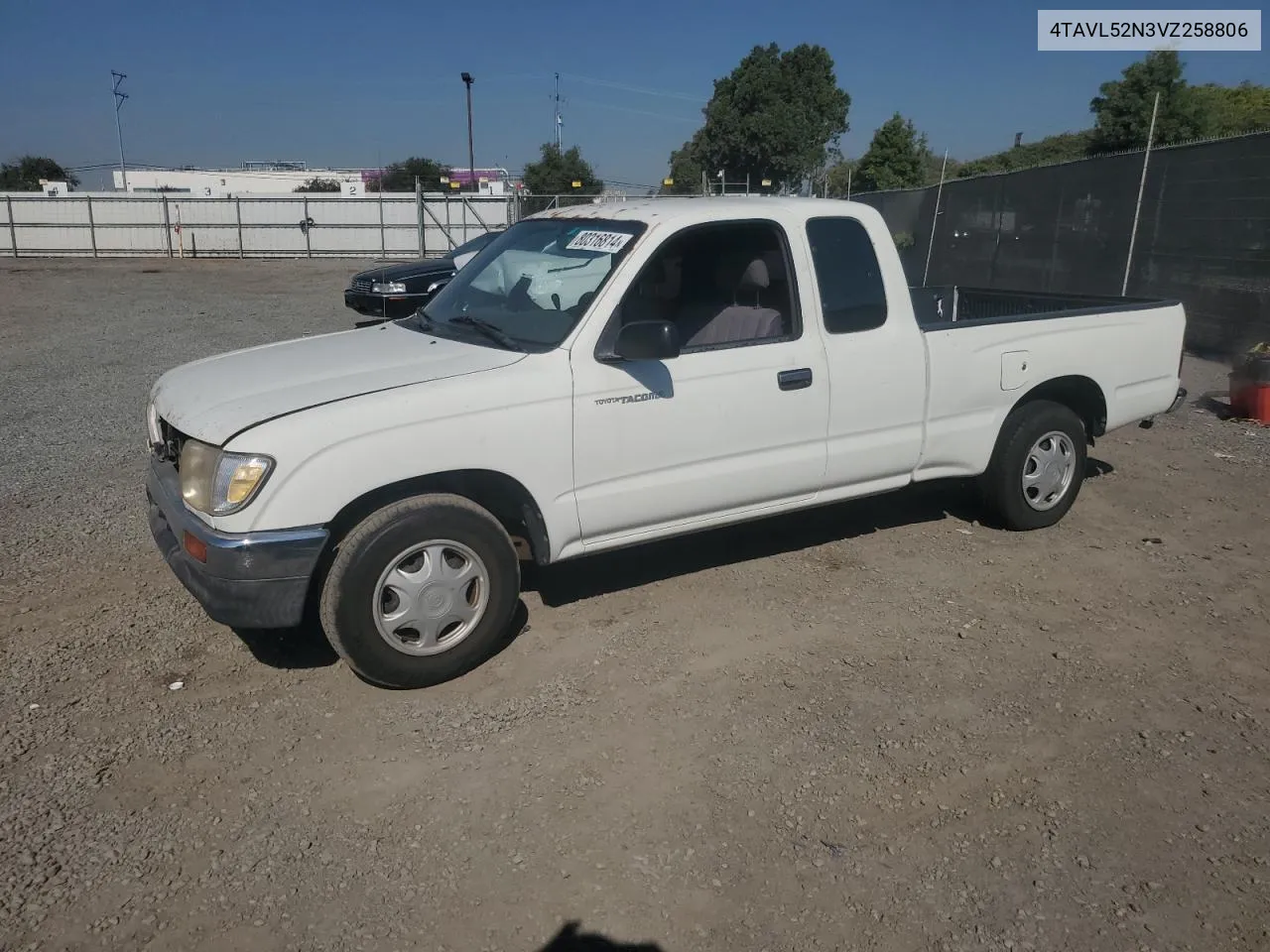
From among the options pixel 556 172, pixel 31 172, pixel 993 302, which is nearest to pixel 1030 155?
pixel 556 172

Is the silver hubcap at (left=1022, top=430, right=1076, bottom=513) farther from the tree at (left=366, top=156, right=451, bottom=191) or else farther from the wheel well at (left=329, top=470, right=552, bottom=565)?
the tree at (left=366, top=156, right=451, bottom=191)

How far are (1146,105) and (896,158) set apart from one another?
693 inches

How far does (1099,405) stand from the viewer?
582cm

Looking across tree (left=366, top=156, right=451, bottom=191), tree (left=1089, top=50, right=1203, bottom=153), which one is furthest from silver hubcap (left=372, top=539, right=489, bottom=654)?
tree (left=366, top=156, right=451, bottom=191)

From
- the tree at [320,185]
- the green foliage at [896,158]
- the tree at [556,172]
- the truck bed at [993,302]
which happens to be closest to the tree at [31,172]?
the tree at [320,185]

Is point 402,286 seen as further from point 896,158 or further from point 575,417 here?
point 896,158

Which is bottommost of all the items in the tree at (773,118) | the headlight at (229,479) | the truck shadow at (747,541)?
the truck shadow at (747,541)

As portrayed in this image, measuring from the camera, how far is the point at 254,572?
3531 millimetres

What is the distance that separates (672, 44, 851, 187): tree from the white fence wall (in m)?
20.6

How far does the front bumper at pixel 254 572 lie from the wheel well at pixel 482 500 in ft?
0.56

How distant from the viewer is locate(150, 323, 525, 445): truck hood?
12.2ft

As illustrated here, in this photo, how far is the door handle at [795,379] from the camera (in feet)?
14.9

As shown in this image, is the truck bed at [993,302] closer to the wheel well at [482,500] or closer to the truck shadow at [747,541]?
the truck shadow at [747,541]

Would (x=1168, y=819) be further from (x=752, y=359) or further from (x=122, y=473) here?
(x=122, y=473)
